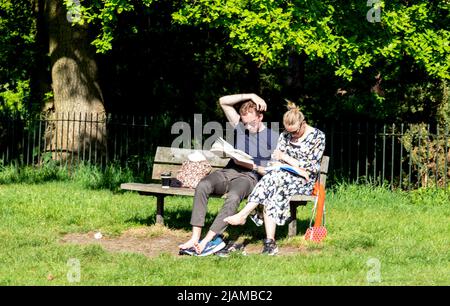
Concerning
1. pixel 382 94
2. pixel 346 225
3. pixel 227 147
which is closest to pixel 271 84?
pixel 382 94

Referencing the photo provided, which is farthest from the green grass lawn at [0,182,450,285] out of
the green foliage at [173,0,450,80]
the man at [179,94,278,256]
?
the green foliage at [173,0,450,80]

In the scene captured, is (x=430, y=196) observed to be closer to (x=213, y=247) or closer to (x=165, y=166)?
(x=165, y=166)

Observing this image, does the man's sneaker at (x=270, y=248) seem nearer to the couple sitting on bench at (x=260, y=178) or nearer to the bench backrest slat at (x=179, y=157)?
the couple sitting on bench at (x=260, y=178)

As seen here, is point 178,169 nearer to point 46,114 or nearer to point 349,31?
point 349,31

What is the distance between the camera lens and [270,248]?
755 cm

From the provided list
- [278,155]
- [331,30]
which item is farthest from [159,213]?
[331,30]

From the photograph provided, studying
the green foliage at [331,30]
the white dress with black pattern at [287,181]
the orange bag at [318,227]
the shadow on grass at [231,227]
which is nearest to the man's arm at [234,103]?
the white dress with black pattern at [287,181]

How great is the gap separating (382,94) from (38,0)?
23.6 feet

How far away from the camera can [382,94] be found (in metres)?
15.8

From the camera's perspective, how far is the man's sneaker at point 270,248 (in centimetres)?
754

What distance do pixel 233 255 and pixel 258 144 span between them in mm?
1291

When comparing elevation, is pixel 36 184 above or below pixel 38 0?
below

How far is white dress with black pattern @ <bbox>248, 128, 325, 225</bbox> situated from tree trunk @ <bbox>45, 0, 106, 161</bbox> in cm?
654

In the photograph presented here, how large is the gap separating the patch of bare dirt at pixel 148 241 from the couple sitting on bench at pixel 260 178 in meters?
0.30
